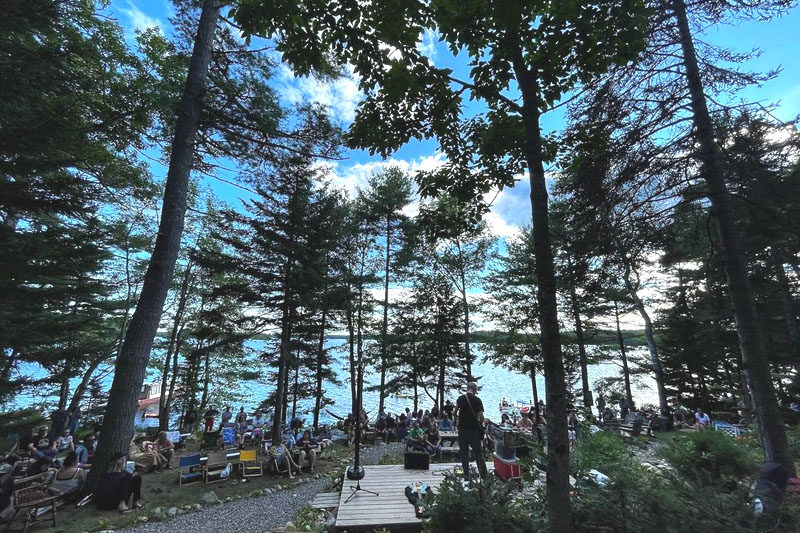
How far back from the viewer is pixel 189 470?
350 inches

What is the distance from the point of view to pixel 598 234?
6.16m

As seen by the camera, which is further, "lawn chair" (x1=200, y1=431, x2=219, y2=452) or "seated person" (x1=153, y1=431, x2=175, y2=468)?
"lawn chair" (x1=200, y1=431, x2=219, y2=452)

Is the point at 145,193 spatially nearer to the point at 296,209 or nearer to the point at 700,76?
the point at 296,209

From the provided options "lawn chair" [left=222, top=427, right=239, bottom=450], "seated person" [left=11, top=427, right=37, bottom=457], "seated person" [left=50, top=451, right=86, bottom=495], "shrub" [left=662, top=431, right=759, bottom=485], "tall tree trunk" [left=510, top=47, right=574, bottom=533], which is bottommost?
"lawn chair" [left=222, top=427, right=239, bottom=450]

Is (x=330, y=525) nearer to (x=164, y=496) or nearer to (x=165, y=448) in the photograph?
(x=164, y=496)

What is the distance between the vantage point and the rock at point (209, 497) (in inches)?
295

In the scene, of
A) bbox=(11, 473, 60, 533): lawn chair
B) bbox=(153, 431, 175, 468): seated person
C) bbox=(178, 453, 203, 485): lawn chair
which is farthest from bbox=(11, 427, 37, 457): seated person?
bbox=(11, 473, 60, 533): lawn chair

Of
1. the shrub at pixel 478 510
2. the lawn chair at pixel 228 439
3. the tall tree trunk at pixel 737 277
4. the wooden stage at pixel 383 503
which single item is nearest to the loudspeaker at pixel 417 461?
the wooden stage at pixel 383 503

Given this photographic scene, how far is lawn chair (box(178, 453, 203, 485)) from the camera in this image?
8.57 metres

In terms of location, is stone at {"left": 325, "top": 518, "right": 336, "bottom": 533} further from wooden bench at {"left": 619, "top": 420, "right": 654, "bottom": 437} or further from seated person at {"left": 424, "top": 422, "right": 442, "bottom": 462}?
wooden bench at {"left": 619, "top": 420, "right": 654, "bottom": 437}

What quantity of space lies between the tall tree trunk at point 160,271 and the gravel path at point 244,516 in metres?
1.83

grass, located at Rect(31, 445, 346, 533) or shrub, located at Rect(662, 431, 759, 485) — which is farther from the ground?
shrub, located at Rect(662, 431, 759, 485)

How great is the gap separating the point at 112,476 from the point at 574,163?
31.8ft

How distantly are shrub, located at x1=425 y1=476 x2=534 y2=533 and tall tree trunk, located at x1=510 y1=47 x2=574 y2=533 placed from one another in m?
0.71
